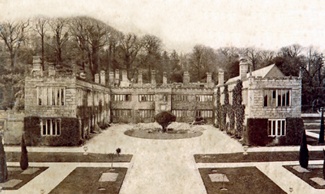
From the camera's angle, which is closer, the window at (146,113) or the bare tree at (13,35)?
the bare tree at (13,35)

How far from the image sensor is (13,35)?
521 centimetres

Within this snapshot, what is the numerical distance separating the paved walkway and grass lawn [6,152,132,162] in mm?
93

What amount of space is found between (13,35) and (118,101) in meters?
2.90

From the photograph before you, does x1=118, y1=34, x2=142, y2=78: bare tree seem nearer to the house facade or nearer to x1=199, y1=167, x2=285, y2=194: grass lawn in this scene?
the house facade

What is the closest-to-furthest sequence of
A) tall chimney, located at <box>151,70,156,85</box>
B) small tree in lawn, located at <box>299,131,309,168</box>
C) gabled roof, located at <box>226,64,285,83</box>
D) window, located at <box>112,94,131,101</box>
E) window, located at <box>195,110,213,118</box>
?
tall chimney, located at <box>151,70,156,85</box>, small tree in lawn, located at <box>299,131,309,168</box>, gabled roof, located at <box>226,64,285,83</box>, window, located at <box>112,94,131,101</box>, window, located at <box>195,110,213,118</box>

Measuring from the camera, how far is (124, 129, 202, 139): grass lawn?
6.04 metres

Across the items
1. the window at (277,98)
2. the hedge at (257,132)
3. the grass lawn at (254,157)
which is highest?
the window at (277,98)

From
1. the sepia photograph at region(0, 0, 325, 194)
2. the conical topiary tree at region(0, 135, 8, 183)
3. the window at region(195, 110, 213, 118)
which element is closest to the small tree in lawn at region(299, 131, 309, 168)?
the sepia photograph at region(0, 0, 325, 194)

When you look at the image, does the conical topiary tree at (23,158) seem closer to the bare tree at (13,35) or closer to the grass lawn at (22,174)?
the grass lawn at (22,174)

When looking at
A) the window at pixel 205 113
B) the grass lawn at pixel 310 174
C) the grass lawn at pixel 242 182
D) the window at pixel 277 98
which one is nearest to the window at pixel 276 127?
the window at pixel 277 98

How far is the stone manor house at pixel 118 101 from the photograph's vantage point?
5.69 m

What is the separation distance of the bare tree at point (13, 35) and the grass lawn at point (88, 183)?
2528 millimetres

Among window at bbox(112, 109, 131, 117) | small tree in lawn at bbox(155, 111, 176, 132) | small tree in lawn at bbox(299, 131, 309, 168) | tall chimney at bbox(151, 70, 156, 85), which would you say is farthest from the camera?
window at bbox(112, 109, 131, 117)

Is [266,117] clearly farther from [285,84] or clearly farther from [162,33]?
[162,33]
